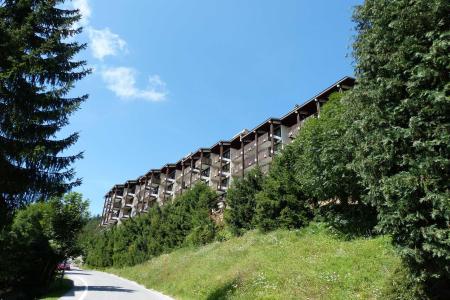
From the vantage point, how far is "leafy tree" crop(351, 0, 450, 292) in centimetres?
875

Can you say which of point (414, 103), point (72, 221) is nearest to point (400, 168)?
point (414, 103)

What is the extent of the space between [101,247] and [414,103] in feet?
213

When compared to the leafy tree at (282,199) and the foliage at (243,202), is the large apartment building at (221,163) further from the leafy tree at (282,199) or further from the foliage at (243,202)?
the leafy tree at (282,199)

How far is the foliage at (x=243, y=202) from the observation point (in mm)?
31719

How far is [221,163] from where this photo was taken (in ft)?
216

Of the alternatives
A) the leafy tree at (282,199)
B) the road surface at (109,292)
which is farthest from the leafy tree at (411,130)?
the leafy tree at (282,199)

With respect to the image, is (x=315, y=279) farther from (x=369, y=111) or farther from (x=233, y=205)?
(x=233, y=205)

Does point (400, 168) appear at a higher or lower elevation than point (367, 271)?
higher

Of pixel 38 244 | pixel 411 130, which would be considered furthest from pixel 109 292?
pixel 411 130

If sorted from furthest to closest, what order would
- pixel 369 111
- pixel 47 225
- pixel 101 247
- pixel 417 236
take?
pixel 101 247 → pixel 47 225 → pixel 369 111 → pixel 417 236

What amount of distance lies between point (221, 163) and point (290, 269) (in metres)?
48.6

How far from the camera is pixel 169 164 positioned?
3258 inches

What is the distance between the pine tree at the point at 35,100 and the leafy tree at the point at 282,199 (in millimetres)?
14616

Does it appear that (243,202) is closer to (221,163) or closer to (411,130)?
(411,130)
